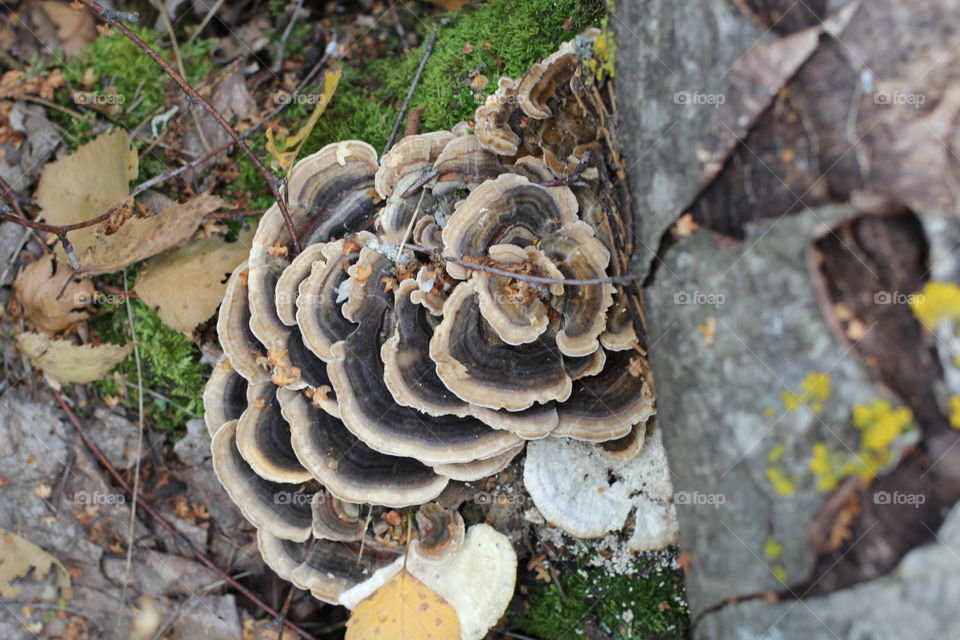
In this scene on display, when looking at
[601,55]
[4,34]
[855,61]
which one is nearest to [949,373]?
[855,61]

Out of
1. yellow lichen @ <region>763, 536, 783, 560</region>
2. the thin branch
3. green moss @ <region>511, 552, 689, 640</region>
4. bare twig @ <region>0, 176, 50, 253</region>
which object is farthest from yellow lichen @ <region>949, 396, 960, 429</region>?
bare twig @ <region>0, 176, 50, 253</region>

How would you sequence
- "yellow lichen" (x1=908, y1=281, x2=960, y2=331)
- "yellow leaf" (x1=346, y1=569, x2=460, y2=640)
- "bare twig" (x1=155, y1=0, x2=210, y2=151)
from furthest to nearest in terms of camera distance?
1. "bare twig" (x1=155, y1=0, x2=210, y2=151)
2. "yellow leaf" (x1=346, y1=569, x2=460, y2=640)
3. "yellow lichen" (x1=908, y1=281, x2=960, y2=331)

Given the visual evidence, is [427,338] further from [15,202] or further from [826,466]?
[15,202]

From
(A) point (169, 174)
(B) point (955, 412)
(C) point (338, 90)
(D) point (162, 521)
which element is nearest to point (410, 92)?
(C) point (338, 90)

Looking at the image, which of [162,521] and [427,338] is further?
[162,521]

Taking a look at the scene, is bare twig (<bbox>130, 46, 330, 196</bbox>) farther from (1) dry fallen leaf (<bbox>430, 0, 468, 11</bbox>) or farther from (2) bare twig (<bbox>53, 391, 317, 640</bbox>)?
(2) bare twig (<bbox>53, 391, 317, 640</bbox>)

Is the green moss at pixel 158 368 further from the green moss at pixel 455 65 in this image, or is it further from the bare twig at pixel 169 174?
the green moss at pixel 455 65

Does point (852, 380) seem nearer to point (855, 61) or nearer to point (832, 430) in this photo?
point (832, 430)
